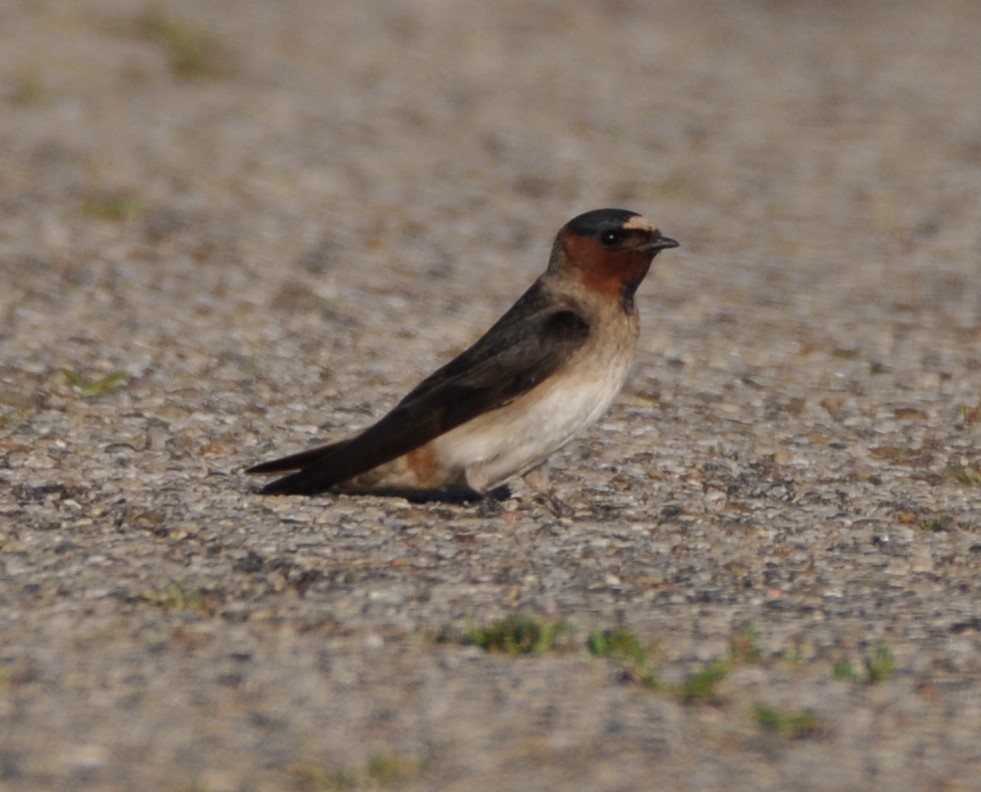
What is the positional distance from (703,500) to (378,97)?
9.22 m

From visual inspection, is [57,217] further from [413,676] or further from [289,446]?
[413,676]

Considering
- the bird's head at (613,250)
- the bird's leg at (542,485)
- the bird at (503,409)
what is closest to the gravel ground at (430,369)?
the bird's leg at (542,485)

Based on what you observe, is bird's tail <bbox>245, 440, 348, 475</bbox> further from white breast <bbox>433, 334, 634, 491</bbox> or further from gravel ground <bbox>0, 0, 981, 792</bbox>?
white breast <bbox>433, 334, 634, 491</bbox>

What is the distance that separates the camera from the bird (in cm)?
698

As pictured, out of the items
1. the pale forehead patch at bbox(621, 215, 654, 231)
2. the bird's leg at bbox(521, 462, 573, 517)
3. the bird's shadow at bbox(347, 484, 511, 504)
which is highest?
the pale forehead patch at bbox(621, 215, 654, 231)

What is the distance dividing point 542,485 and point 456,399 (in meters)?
0.53

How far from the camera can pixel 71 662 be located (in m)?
5.26

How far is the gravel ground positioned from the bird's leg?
0.06 m

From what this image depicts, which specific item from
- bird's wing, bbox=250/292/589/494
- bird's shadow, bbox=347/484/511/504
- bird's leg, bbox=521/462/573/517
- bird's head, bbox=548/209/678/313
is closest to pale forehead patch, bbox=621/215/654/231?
bird's head, bbox=548/209/678/313

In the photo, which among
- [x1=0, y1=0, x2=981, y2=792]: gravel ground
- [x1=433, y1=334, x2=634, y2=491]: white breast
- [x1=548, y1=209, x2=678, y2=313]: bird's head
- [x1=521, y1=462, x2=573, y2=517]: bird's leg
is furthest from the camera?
[x1=548, y1=209, x2=678, y2=313]: bird's head

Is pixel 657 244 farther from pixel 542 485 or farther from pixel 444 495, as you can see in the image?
pixel 444 495

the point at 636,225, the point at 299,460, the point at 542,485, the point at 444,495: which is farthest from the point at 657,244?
the point at 299,460

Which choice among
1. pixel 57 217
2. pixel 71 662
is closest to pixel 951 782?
pixel 71 662

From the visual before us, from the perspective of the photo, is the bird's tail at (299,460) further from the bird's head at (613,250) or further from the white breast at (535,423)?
the bird's head at (613,250)
